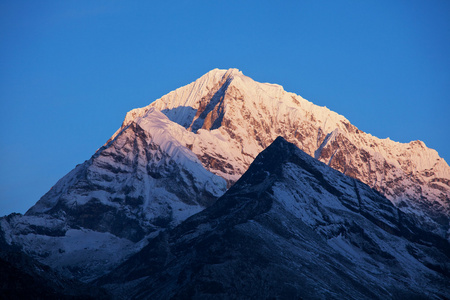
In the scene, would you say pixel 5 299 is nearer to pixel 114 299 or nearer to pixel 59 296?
pixel 59 296

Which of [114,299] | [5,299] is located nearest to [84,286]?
[114,299]

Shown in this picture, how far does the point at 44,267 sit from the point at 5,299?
1446cm

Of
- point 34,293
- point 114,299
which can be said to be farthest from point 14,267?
point 114,299

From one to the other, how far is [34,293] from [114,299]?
16993 millimetres

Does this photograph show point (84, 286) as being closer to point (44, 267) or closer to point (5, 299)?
point (44, 267)

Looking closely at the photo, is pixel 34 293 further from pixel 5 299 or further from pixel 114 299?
pixel 114 299

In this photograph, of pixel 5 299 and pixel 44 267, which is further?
pixel 44 267

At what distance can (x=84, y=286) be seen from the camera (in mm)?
158000

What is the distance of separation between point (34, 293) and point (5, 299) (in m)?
6.88

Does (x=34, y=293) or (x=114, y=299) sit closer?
(x=34, y=293)

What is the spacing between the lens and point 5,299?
141 m

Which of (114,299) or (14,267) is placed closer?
(14,267)

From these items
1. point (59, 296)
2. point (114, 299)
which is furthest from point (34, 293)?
point (114, 299)

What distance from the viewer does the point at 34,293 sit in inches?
5802
